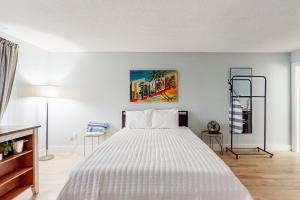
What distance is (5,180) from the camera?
2162 millimetres

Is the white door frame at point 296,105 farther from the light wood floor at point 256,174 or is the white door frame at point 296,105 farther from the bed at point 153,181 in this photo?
the bed at point 153,181

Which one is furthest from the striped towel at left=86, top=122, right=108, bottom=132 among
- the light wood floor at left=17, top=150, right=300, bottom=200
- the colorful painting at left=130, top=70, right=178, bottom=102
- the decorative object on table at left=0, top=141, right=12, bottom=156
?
the decorative object on table at left=0, top=141, right=12, bottom=156

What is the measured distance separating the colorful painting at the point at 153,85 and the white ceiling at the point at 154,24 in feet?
1.98

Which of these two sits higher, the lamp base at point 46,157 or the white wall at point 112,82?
the white wall at point 112,82

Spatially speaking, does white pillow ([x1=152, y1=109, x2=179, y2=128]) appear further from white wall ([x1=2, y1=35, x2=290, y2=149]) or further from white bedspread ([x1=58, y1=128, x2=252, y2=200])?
white bedspread ([x1=58, y1=128, x2=252, y2=200])

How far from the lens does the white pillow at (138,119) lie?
4.00m

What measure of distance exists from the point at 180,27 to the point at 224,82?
216 centimetres

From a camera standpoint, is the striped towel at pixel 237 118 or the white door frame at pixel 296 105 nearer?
the striped towel at pixel 237 118

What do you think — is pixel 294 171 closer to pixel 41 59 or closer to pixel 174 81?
pixel 174 81

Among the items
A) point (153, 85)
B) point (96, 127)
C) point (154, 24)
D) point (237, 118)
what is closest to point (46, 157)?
point (96, 127)

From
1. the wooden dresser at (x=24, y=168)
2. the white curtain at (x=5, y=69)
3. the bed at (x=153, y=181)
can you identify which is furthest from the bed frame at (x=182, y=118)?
the bed at (x=153, y=181)

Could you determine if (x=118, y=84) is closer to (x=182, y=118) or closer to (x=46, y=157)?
(x=182, y=118)

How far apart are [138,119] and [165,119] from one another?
0.57 m

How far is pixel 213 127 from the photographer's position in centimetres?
423
